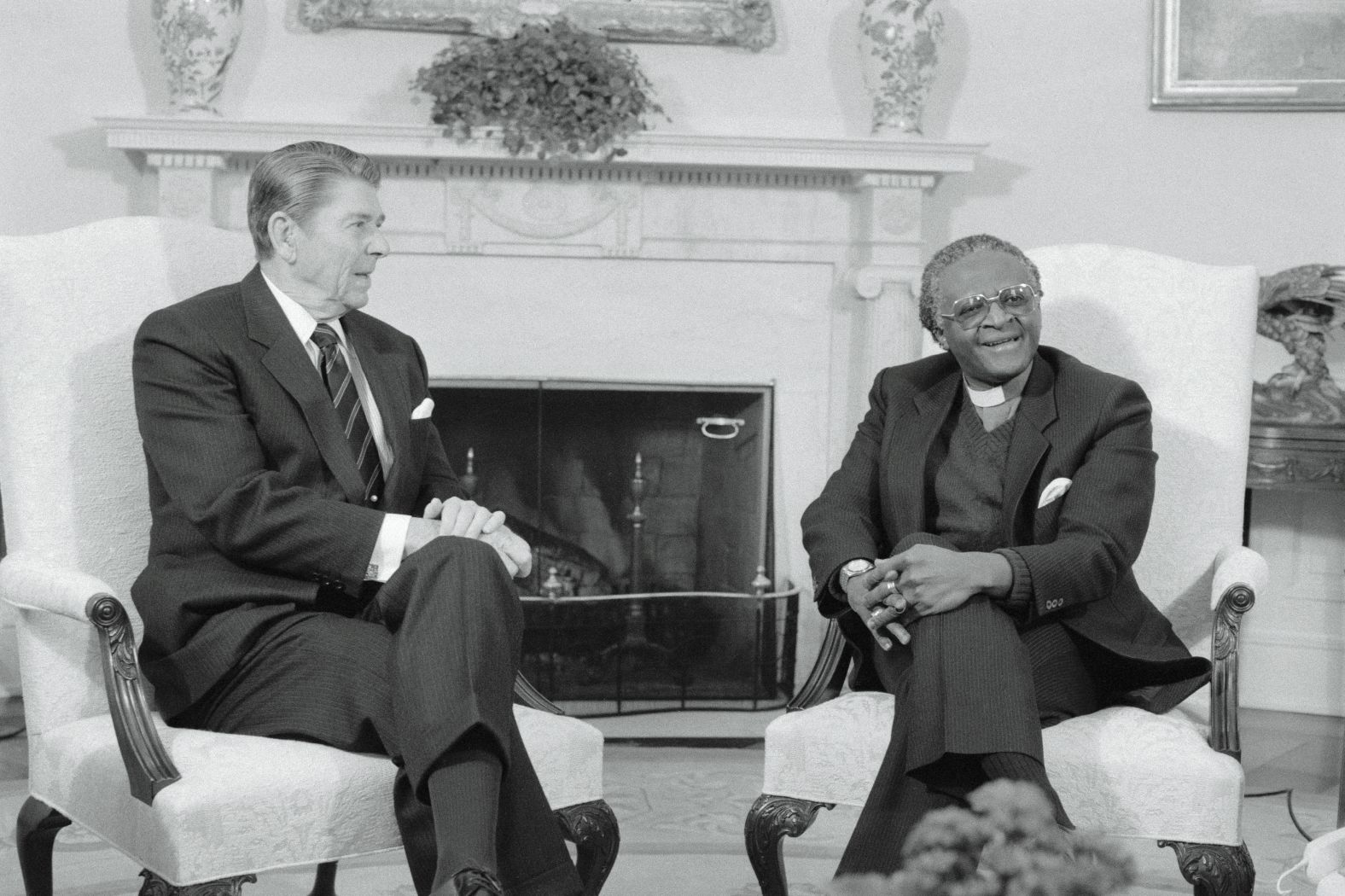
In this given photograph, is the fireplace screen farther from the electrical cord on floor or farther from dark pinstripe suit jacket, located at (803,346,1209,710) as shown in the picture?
dark pinstripe suit jacket, located at (803,346,1209,710)

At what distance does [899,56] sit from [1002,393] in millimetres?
1964

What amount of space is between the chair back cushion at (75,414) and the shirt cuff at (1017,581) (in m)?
1.37

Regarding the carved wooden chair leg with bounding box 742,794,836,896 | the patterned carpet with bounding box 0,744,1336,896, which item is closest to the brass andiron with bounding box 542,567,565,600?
the patterned carpet with bounding box 0,744,1336,896

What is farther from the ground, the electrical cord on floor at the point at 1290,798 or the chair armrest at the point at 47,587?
the chair armrest at the point at 47,587

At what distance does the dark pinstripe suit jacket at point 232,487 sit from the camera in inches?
87.5

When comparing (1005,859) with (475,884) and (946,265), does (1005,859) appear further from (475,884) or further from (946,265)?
(946,265)

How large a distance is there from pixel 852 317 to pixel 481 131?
120 centimetres

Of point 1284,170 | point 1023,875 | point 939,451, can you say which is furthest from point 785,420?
point 1023,875

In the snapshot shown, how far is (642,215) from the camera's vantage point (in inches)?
175

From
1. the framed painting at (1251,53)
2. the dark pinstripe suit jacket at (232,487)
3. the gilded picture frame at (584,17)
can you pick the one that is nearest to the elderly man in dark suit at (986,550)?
the dark pinstripe suit jacket at (232,487)

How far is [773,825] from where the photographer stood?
235cm

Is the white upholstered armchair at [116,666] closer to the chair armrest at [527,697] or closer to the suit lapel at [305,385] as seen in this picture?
the chair armrest at [527,697]

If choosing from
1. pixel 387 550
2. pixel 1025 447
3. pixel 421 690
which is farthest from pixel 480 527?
pixel 1025 447

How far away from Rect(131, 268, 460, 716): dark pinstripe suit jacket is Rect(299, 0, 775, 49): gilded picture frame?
2.02m
